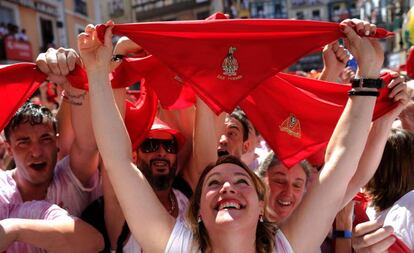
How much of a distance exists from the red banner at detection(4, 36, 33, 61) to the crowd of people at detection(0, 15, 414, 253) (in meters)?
14.9

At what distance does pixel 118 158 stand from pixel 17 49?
16451 millimetres

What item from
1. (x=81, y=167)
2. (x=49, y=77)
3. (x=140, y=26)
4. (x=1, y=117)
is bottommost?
(x=81, y=167)

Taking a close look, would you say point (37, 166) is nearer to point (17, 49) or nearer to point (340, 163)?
point (340, 163)

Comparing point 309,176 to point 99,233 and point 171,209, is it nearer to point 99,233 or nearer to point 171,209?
point 171,209

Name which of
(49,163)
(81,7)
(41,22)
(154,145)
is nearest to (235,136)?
(154,145)

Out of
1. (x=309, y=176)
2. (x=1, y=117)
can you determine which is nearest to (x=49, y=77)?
(x=1, y=117)

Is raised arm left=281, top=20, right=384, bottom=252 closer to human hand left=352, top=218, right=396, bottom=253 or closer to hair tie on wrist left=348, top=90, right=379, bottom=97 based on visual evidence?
hair tie on wrist left=348, top=90, right=379, bottom=97

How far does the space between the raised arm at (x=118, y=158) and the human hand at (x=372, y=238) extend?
2.54 feet

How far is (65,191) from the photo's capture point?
7.82 feet

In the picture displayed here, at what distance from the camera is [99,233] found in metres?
2.17

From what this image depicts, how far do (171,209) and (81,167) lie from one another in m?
0.49

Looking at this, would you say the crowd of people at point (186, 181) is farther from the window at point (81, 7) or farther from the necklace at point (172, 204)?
the window at point (81, 7)

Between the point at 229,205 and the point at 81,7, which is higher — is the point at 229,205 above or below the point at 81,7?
below

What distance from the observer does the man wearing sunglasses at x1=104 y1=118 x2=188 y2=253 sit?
7.32ft
